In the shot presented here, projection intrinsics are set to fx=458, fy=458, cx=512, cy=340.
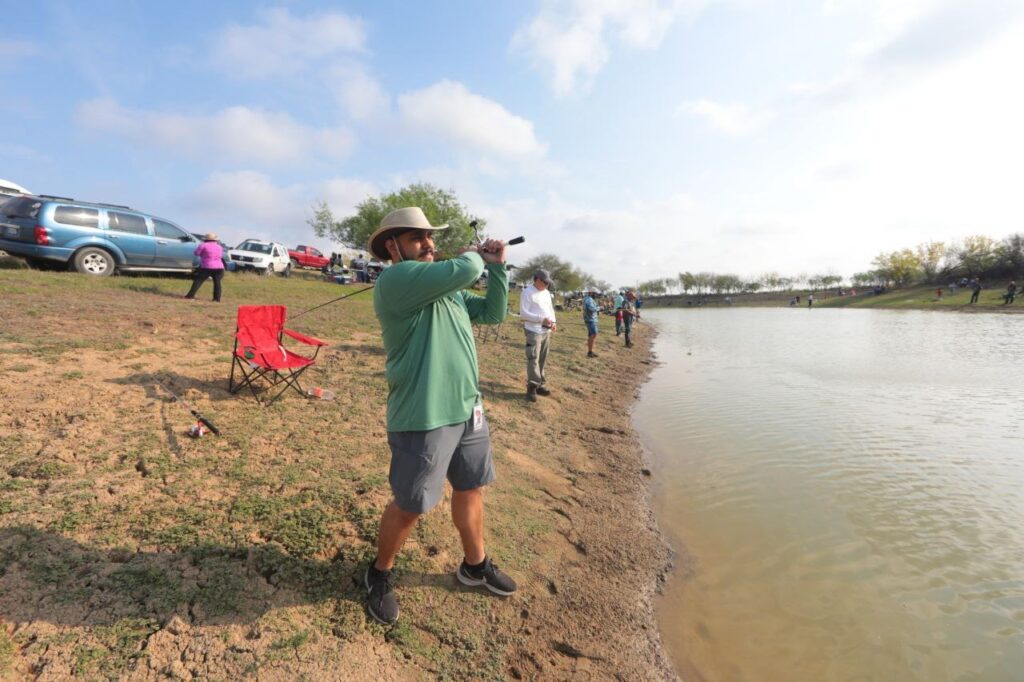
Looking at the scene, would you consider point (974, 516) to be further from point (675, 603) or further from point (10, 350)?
point (10, 350)

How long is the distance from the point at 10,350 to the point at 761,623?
23.9 ft

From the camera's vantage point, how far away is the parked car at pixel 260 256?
19.5 meters

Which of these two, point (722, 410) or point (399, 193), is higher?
point (399, 193)

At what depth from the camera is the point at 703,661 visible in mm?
2746

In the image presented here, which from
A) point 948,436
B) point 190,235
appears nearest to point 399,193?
point 190,235

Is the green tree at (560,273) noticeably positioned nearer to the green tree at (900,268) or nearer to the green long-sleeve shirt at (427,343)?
the green tree at (900,268)

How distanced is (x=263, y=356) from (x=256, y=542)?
109 inches

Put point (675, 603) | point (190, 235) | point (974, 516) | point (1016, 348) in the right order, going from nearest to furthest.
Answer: point (675, 603)
point (974, 516)
point (190, 235)
point (1016, 348)

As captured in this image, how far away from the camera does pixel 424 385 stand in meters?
2.28

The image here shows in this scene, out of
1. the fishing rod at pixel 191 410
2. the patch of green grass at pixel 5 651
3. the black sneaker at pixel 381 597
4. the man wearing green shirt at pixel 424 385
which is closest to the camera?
the patch of green grass at pixel 5 651

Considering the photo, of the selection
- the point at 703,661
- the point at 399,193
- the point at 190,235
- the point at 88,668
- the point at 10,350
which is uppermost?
the point at 399,193

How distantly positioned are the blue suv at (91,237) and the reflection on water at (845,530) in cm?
1164

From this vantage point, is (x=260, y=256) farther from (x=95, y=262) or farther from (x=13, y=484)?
(x=13, y=484)

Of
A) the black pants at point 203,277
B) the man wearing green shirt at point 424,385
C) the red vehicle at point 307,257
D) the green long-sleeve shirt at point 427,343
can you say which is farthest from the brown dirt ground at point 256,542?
the red vehicle at point 307,257
